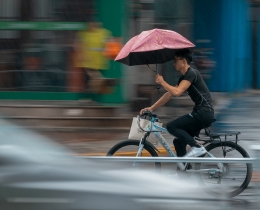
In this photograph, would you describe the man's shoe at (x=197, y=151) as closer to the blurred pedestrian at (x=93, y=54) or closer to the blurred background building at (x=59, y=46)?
the blurred background building at (x=59, y=46)

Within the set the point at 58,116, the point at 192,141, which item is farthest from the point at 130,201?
the point at 58,116

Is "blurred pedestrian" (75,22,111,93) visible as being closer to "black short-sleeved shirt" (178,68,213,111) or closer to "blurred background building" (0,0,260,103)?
"blurred background building" (0,0,260,103)

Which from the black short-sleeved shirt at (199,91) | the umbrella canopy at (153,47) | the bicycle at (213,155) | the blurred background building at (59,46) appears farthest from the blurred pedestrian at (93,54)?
the black short-sleeved shirt at (199,91)

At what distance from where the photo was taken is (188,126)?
291 inches

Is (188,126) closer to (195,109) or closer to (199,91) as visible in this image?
(195,109)

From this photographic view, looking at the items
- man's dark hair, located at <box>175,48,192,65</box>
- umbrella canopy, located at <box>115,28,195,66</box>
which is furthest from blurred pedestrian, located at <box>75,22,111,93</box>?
man's dark hair, located at <box>175,48,192,65</box>

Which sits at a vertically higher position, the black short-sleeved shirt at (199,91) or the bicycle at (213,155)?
the black short-sleeved shirt at (199,91)

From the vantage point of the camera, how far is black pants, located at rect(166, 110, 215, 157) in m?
7.30

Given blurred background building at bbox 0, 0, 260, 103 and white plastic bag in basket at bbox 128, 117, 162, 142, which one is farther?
blurred background building at bbox 0, 0, 260, 103

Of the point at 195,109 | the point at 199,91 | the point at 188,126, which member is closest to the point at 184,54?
the point at 199,91

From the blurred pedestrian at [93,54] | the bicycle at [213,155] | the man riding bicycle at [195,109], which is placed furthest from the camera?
the blurred pedestrian at [93,54]

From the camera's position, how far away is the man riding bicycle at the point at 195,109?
285 inches

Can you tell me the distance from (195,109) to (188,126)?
0.71 feet

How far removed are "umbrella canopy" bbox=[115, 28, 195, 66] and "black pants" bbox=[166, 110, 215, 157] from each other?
83 centimetres
